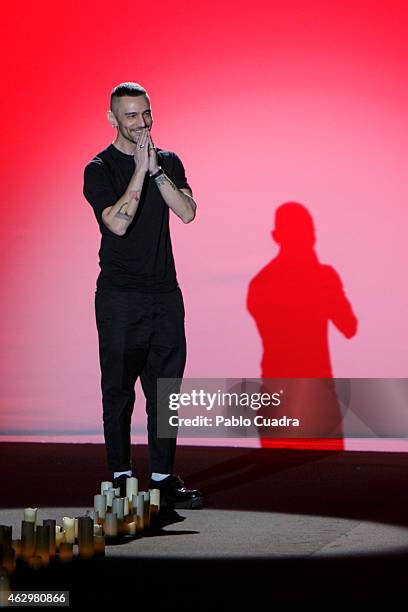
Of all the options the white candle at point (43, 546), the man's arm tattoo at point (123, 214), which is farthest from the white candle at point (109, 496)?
the man's arm tattoo at point (123, 214)

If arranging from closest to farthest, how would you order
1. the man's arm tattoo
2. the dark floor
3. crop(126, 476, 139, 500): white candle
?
the dark floor, crop(126, 476, 139, 500): white candle, the man's arm tattoo

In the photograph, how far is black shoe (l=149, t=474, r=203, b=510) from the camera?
320cm

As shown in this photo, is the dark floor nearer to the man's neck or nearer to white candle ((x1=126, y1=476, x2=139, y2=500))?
white candle ((x1=126, y1=476, x2=139, y2=500))

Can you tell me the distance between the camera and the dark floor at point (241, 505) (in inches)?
83.6

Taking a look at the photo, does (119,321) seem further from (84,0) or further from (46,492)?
(84,0)

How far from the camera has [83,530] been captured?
2.44m

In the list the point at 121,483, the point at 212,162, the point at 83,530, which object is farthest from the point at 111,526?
the point at 212,162

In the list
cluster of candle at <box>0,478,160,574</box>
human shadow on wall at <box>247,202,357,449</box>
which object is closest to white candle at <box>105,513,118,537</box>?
cluster of candle at <box>0,478,160,574</box>

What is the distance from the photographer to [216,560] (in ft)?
8.01

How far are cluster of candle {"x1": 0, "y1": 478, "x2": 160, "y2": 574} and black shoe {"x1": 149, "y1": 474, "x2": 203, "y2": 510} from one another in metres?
0.19

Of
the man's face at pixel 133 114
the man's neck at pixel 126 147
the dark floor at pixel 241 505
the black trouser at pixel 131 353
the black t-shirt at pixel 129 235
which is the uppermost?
the man's face at pixel 133 114

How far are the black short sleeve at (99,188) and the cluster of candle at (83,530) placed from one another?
0.73 meters

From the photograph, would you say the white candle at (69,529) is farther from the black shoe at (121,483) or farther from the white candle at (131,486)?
the black shoe at (121,483)

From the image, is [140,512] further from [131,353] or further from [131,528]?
[131,353]
